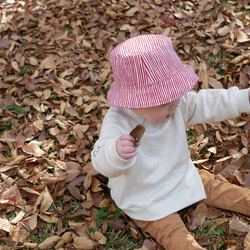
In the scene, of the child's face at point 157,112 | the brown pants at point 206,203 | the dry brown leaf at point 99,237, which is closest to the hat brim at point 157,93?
the child's face at point 157,112

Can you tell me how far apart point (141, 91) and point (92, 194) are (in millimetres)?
1022

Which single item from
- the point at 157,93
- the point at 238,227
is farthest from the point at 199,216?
the point at 157,93

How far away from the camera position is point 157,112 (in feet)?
5.41

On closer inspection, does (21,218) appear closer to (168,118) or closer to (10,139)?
(10,139)

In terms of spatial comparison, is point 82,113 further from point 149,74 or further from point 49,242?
point 149,74

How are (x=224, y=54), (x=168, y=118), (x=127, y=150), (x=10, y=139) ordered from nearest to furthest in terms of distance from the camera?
(x=127, y=150) → (x=168, y=118) → (x=10, y=139) → (x=224, y=54)

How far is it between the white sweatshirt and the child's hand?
0.20 meters

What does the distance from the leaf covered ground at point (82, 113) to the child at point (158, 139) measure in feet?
0.50

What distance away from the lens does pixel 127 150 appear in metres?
1.49

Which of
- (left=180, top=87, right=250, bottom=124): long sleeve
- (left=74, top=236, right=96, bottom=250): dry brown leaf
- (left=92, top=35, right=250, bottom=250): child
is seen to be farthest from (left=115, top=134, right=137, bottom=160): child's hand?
(left=74, top=236, right=96, bottom=250): dry brown leaf

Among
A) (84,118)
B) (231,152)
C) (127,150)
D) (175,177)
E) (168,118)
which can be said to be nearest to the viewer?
(127,150)

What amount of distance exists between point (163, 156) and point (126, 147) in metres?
0.47

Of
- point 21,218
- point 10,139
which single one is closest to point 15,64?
point 10,139

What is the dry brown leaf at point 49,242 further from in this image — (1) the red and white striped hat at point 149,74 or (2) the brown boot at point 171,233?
(1) the red and white striped hat at point 149,74
